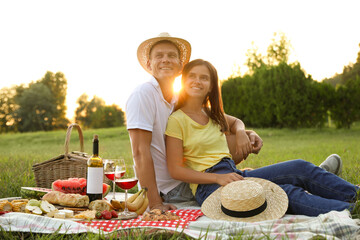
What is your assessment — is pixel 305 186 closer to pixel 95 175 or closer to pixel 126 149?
pixel 95 175

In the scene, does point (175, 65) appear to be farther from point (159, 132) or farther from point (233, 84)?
point (233, 84)

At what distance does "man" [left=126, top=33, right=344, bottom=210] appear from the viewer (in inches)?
138

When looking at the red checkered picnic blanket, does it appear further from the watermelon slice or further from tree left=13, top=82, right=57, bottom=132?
tree left=13, top=82, right=57, bottom=132

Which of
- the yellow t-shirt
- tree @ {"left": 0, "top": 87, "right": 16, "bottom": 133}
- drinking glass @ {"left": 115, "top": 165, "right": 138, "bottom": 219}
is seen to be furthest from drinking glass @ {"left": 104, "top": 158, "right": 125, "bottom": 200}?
tree @ {"left": 0, "top": 87, "right": 16, "bottom": 133}

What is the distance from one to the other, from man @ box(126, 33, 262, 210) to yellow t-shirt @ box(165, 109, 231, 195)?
0.18 metres

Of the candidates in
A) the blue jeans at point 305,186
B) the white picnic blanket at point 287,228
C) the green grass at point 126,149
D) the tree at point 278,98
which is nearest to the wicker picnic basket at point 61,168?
the green grass at point 126,149

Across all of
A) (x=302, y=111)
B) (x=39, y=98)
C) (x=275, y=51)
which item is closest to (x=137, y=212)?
(x=302, y=111)

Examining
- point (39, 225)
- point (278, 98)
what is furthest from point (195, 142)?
point (278, 98)

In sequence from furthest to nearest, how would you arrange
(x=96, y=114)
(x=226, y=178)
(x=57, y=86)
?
1. (x=57, y=86)
2. (x=96, y=114)
3. (x=226, y=178)

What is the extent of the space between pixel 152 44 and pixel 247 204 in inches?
82.3

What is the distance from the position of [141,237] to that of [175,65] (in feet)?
6.50

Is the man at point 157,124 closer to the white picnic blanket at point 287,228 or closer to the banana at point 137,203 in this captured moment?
the banana at point 137,203

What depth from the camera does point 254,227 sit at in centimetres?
264

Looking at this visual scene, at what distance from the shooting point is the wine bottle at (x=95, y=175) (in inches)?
134
